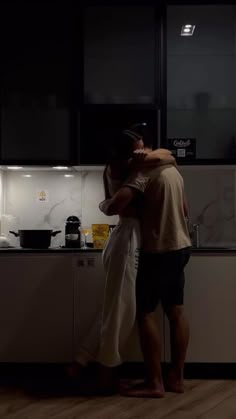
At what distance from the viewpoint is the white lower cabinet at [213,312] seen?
2.77m

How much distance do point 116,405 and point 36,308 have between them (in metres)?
0.74

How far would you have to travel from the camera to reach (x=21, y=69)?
3.09 metres

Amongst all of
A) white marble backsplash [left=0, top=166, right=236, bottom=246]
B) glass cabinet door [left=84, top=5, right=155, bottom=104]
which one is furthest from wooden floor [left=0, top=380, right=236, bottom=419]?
glass cabinet door [left=84, top=5, right=155, bottom=104]

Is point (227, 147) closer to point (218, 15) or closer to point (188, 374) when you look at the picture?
point (218, 15)

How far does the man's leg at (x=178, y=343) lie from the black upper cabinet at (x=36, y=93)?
1.16 m

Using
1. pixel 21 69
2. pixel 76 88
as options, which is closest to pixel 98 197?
pixel 76 88

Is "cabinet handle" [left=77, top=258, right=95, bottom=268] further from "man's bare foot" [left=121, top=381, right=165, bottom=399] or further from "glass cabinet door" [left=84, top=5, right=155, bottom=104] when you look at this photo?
"glass cabinet door" [left=84, top=5, right=155, bottom=104]

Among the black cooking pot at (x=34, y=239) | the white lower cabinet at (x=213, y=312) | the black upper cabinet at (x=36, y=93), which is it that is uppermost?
the black upper cabinet at (x=36, y=93)

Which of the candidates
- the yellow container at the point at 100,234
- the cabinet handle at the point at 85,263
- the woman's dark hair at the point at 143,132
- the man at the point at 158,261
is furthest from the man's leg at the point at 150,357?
the woman's dark hair at the point at 143,132

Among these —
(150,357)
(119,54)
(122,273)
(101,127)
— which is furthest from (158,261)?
(119,54)

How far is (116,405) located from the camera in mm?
2379

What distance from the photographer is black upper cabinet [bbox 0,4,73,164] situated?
3074 mm

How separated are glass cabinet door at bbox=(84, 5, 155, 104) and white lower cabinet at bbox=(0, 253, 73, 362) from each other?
1076 millimetres

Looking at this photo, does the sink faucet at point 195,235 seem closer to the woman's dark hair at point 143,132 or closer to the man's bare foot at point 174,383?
the woman's dark hair at point 143,132
